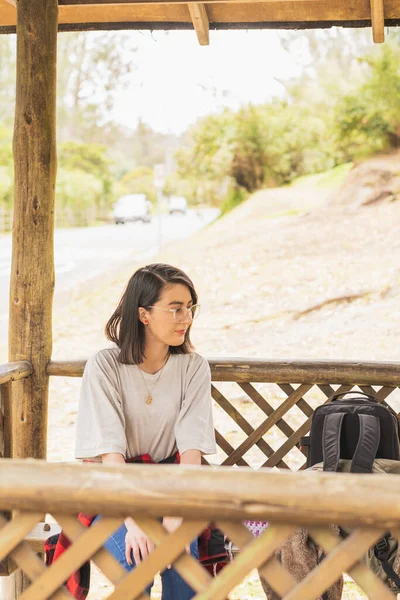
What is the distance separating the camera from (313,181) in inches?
610

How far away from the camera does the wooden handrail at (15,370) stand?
254cm

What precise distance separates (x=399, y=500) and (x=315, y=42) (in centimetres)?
1972

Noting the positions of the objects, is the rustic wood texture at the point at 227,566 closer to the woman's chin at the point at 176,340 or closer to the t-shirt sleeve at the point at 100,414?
the t-shirt sleeve at the point at 100,414

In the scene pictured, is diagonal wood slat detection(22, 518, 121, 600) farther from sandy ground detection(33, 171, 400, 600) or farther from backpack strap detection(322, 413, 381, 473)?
sandy ground detection(33, 171, 400, 600)

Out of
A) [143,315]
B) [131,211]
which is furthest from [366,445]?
[131,211]

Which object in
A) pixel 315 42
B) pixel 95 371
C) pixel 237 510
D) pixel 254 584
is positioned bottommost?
pixel 254 584

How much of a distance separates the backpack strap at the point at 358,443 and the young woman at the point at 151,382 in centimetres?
35

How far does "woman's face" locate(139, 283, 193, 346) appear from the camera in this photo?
2.14m

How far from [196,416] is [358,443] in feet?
1.56

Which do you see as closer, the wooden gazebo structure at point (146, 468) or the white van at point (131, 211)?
the wooden gazebo structure at point (146, 468)

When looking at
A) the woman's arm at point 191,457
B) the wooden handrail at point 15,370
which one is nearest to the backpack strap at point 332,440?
the woman's arm at point 191,457

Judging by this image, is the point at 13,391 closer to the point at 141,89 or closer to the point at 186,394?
the point at 186,394

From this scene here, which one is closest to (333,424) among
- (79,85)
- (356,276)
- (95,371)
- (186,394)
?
(186,394)

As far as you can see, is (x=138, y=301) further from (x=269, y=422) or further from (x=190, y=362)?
(x=269, y=422)
